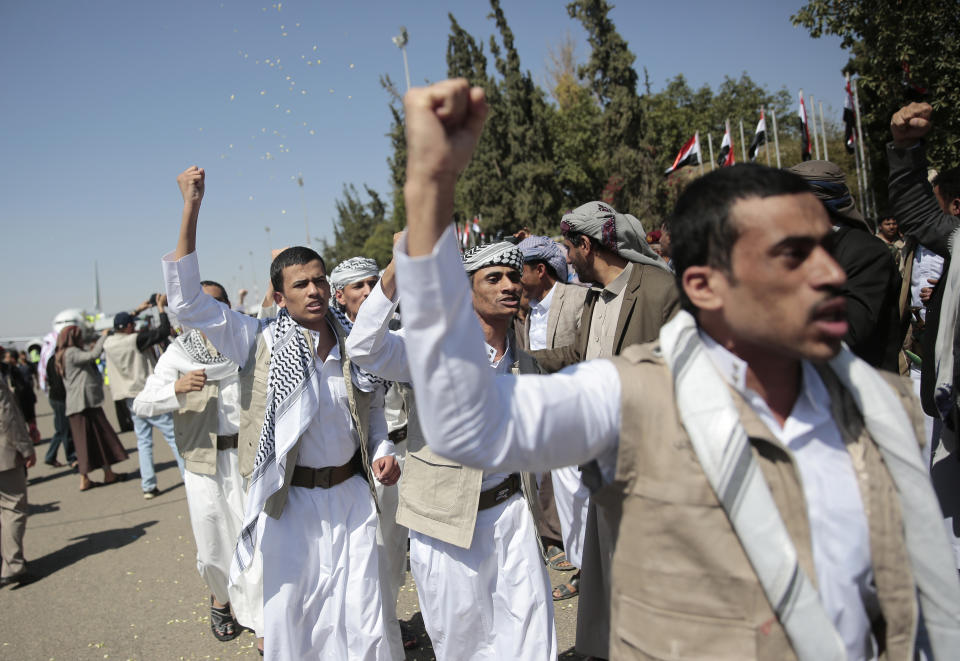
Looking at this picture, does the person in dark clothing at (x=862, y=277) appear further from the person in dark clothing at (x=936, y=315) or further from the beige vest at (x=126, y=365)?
the beige vest at (x=126, y=365)

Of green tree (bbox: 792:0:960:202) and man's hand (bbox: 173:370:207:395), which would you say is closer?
man's hand (bbox: 173:370:207:395)

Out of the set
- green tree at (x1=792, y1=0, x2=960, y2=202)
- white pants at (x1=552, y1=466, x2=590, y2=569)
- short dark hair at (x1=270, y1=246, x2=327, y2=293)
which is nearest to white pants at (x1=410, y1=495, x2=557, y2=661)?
short dark hair at (x1=270, y1=246, x2=327, y2=293)

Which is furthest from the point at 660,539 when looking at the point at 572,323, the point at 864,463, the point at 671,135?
the point at 671,135

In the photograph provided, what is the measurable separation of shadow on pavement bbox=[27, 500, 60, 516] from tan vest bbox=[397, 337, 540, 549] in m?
8.31

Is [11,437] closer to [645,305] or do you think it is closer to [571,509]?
[571,509]

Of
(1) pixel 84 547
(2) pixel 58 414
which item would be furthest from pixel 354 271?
(2) pixel 58 414

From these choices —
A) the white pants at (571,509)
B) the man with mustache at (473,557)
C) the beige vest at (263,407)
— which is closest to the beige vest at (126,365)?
the beige vest at (263,407)

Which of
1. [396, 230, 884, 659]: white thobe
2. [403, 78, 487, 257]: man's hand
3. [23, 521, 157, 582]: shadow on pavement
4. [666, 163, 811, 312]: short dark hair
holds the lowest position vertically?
[23, 521, 157, 582]: shadow on pavement

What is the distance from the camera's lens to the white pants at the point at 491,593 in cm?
306

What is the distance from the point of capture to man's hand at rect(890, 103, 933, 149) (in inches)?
90.8

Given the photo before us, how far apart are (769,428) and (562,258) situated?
539 centimetres

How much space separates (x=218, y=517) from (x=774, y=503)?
4.69 meters

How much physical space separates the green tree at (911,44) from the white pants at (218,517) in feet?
44.6

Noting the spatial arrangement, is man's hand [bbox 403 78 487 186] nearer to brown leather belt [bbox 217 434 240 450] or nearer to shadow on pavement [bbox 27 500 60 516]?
brown leather belt [bbox 217 434 240 450]
